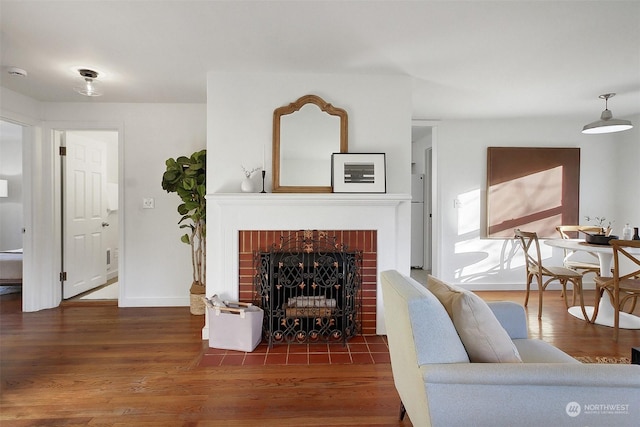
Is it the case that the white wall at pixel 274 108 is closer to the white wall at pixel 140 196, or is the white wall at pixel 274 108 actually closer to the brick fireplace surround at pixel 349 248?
the brick fireplace surround at pixel 349 248

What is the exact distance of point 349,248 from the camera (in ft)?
9.29

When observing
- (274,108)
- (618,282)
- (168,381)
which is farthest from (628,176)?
(168,381)

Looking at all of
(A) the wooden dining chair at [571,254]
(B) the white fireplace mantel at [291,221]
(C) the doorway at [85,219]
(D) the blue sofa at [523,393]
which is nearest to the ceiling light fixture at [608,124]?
(A) the wooden dining chair at [571,254]

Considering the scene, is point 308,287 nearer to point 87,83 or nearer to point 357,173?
point 357,173

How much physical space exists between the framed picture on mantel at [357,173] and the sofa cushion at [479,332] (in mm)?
1574

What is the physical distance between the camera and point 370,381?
2131mm

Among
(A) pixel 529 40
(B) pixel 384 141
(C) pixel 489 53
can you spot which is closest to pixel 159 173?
(B) pixel 384 141

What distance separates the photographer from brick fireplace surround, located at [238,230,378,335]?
2.80 metres

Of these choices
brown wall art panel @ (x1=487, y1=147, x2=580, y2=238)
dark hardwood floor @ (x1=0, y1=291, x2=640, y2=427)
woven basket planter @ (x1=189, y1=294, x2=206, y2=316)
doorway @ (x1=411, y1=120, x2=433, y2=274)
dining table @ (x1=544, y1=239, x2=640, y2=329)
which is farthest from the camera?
doorway @ (x1=411, y1=120, x2=433, y2=274)

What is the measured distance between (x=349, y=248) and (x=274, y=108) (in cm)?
132

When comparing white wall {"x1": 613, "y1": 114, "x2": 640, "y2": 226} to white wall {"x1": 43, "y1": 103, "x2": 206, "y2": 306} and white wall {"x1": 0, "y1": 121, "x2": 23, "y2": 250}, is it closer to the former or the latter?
white wall {"x1": 43, "y1": 103, "x2": 206, "y2": 306}

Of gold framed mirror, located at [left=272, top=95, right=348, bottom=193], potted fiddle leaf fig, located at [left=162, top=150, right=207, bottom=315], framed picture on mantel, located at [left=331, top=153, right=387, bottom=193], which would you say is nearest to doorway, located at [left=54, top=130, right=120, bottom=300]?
potted fiddle leaf fig, located at [left=162, top=150, right=207, bottom=315]

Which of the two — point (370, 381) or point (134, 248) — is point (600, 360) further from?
point (134, 248)

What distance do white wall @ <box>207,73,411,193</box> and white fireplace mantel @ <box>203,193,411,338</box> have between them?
0.71 ft
